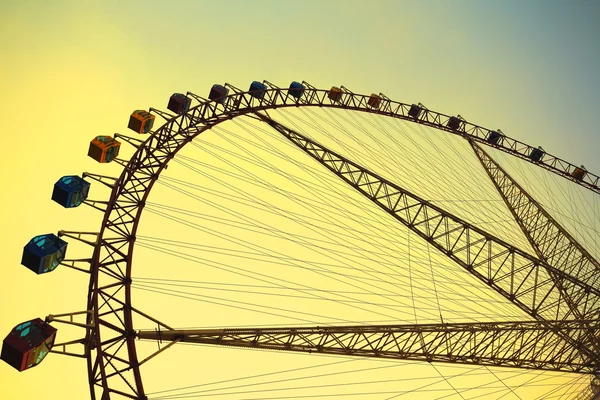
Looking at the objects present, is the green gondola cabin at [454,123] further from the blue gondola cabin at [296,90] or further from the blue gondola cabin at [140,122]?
the blue gondola cabin at [140,122]

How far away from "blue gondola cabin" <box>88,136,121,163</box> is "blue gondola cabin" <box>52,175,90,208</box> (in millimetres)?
2228

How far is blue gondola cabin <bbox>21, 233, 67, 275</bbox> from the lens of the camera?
1310 cm

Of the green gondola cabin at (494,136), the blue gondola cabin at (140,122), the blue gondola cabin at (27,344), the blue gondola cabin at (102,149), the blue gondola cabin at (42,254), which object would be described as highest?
the green gondola cabin at (494,136)

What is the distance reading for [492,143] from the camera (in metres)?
38.4

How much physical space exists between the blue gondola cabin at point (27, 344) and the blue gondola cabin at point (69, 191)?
16.2 feet

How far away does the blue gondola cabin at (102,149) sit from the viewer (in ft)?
58.0

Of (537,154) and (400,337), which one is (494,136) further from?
(400,337)

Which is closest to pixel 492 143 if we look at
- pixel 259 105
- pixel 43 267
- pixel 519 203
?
pixel 519 203

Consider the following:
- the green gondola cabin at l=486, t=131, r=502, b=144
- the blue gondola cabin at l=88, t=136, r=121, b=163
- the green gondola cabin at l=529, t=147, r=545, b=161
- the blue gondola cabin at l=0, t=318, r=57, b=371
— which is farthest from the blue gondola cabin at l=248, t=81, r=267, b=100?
the green gondola cabin at l=529, t=147, r=545, b=161

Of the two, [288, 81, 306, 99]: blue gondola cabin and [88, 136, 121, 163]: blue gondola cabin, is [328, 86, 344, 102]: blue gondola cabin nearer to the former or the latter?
[288, 81, 306, 99]: blue gondola cabin

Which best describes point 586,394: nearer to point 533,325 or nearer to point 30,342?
point 533,325

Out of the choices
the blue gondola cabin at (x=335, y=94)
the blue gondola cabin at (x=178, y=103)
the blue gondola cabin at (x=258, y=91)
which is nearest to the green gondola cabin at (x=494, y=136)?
the blue gondola cabin at (x=335, y=94)

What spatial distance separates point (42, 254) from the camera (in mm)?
13094

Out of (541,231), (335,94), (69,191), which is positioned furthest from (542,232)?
(69,191)
